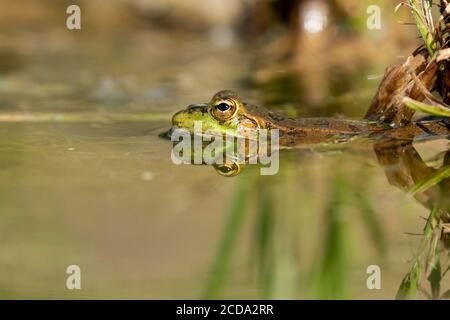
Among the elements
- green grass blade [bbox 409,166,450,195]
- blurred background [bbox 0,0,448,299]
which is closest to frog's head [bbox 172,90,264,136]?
blurred background [bbox 0,0,448,299]

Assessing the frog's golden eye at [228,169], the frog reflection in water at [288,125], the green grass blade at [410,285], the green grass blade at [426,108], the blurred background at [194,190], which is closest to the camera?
the green grass blade at [410,285]

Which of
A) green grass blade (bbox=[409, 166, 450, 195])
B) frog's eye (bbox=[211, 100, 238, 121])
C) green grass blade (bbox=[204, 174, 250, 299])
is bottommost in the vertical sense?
green grass blade (bbox=[204, 174, 250, 299])

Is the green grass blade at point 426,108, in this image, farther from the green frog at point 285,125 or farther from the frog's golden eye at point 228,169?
the frog's golden eye at point 228,169

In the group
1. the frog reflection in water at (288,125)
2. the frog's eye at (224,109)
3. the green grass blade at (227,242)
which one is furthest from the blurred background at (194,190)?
the frog's eye at (224,109)

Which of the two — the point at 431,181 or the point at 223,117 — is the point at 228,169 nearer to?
the point at 223,117

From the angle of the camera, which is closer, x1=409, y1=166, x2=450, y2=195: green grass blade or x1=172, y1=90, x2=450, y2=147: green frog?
x1=409, y1=166, x2=450, y2=195: green grass blade

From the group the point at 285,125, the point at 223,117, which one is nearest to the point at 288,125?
the point at 285,125

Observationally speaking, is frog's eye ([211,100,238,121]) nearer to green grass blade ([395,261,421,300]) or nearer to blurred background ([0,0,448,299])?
blurred background ([0,0,448,299])
